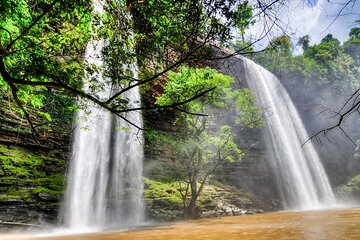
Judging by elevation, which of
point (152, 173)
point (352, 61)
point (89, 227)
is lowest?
point (89, 227)

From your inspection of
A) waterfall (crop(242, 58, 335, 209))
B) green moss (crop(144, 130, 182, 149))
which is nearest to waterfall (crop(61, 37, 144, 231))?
green moss (crop(144, 130, 182, 149))

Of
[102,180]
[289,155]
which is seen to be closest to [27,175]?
[102,180]

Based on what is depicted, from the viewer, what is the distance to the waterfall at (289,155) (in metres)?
16.1

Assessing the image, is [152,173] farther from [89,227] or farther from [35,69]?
[35,69]

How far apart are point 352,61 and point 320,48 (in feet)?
9.30

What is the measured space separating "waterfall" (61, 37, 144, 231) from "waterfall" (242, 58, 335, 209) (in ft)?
28.7

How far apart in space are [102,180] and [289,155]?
1187 centimetres

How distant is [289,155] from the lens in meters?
17.0

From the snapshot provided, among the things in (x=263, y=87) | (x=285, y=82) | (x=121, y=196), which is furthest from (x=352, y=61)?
(x=121, y=196)

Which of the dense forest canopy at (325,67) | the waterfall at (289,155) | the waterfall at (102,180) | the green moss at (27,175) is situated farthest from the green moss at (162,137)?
the dense forest canopy at (325,67)

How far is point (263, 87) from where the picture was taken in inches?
720

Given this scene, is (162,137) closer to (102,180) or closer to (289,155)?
(102,180)

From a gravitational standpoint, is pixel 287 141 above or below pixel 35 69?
above

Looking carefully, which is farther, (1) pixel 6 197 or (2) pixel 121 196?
(2) pixel 121 196
